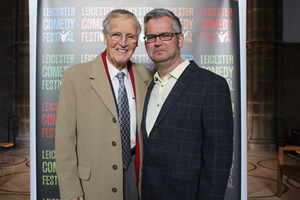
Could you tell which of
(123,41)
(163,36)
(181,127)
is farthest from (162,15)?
(181,127)

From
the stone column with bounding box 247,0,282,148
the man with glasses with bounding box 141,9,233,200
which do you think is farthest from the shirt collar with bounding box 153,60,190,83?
the stone column with bounding box 247,0,282,148

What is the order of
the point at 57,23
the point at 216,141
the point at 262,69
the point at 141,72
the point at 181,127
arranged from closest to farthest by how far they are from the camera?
the point at 216,141, the point at 181,127, the point at 141,72, the point at 57,23, the point at 262,69

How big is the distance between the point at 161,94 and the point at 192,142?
385mm

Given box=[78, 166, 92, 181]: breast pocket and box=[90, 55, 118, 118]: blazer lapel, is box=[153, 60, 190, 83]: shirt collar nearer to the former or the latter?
box=[90, 55, 118, 118]: blazer lapel

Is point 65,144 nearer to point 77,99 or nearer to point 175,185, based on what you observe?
point 77,99

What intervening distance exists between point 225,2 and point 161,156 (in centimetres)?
184

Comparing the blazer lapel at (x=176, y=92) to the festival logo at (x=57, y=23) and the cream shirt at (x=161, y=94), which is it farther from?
the festival logo at (x=57, y=23)

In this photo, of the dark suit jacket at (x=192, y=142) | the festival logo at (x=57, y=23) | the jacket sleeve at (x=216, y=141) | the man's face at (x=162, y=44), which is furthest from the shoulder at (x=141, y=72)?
the festival logo at (x=57, y=23)

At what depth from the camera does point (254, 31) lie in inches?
378

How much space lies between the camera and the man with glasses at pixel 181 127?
5.13ft

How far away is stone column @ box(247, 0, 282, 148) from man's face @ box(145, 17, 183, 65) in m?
8.57

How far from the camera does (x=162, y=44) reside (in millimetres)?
1782

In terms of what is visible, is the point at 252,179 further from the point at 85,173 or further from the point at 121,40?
the point at 121,40

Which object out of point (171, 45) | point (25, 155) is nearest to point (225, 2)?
point (171, 45)
